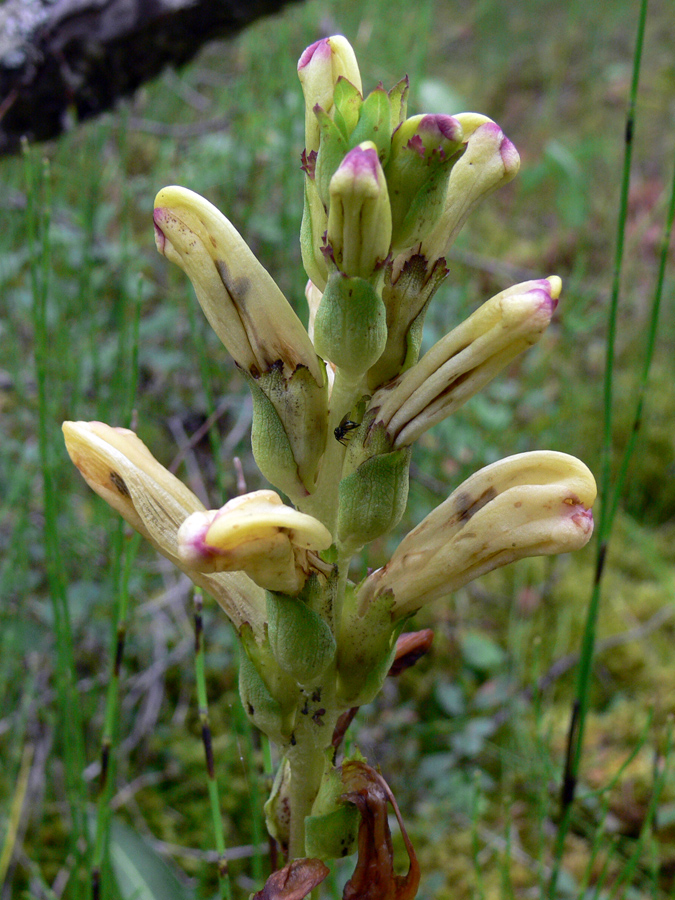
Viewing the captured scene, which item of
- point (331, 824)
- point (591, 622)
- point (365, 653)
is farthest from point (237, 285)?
point (591, 622)

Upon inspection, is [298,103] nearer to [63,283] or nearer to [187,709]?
[63,283]

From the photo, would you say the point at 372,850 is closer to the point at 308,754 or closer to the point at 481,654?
the point at 308,754

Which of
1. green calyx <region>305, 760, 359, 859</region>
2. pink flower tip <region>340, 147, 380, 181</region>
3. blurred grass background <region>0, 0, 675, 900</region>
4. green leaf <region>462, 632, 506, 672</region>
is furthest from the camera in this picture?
green leaf <region>462, 632, 506, 672</region>

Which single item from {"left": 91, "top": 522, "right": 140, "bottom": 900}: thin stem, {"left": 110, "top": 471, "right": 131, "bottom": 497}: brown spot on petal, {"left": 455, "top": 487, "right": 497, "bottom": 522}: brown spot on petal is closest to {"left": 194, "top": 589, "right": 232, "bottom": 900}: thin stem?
{"left": 91, "top": 522, "right": 140, "bottom": 900}: thin stem

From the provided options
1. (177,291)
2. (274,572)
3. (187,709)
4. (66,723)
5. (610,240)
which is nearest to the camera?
(274,572)

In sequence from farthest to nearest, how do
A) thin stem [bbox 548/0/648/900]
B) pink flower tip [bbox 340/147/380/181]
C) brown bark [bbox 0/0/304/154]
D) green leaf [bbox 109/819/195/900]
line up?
brown bark [bbox 0/0/304/154], green leaf [bbox 109/819/195/900], thin stem [bbox 548/0/648/900], pink flower tip [bbox 340/147/380/181]

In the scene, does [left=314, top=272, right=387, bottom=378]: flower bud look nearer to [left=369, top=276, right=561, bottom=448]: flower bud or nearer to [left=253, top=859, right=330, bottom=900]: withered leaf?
[left=369, top=276, right=561, bottom=448]: flower bud

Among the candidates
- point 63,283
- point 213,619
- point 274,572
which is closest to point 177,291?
point 63,283
